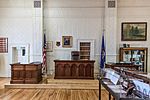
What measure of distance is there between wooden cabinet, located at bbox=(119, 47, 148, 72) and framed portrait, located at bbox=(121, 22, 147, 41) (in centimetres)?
66

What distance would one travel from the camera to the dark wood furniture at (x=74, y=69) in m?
11.0

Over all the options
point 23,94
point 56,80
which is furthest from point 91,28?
point 23,94

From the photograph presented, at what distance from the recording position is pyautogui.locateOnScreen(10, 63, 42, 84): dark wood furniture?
1008 centimetres

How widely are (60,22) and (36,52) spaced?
7.07 feet

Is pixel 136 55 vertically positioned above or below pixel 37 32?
below

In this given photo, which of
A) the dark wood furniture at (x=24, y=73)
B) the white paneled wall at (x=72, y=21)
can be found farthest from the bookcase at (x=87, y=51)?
the dark wood furniture at (x=24, y=73)

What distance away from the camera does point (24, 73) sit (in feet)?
33.2

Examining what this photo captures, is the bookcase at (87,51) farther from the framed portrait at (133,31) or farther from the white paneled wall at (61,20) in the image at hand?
the framed portrait at (133,31)

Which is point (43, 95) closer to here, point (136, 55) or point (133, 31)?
point (136, 55)

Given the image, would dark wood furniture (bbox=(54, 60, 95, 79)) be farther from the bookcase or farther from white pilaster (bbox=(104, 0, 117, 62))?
white pilaster (bbox=(104, 0, 117, 62))

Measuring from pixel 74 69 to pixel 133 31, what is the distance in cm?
416

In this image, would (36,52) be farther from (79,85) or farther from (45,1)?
(79,85)

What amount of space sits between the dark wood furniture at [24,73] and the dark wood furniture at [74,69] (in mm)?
1239

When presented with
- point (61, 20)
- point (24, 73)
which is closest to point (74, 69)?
point (24, 73)
